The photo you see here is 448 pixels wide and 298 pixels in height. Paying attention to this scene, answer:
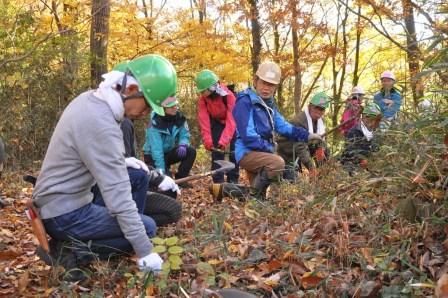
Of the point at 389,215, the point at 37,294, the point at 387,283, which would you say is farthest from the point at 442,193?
the point at 37,294

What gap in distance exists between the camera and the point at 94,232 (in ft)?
10.7

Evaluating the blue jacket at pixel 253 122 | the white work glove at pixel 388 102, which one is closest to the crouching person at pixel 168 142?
the blue jacket at pixel 253 122

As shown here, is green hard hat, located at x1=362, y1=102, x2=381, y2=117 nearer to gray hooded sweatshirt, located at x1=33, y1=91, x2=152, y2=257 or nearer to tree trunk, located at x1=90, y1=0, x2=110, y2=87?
gray hooded sweatshirt, located at x1=33, y1=91, x2=152, y2=257

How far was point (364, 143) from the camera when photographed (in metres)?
4.61

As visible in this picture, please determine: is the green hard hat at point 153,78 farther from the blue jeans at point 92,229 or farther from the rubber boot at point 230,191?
the rubber boot at point 230,191

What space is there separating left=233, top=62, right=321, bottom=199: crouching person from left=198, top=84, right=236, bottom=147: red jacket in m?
1.68

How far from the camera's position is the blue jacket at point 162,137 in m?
6.36

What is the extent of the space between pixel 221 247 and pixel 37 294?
3.85 feet

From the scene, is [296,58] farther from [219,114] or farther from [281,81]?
[219,114]

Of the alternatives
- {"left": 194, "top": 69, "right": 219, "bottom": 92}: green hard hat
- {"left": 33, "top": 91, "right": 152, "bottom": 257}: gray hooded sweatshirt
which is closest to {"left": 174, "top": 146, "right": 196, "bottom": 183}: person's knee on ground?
{"left": 194, "top": 69, "right": 219, "bottom": 92}: green hard hat

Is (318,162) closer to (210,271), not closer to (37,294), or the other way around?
(210,271)

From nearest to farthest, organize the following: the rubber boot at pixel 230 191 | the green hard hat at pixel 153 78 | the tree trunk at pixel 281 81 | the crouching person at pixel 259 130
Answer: the green hard hat at pixel 153 78, the crouching person at pixel 259 130, the rubber boot at pixel 230 191, the tree trunk at pixel 281 81

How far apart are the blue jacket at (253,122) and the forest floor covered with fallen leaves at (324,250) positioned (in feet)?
4.58

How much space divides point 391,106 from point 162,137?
3.39 m
